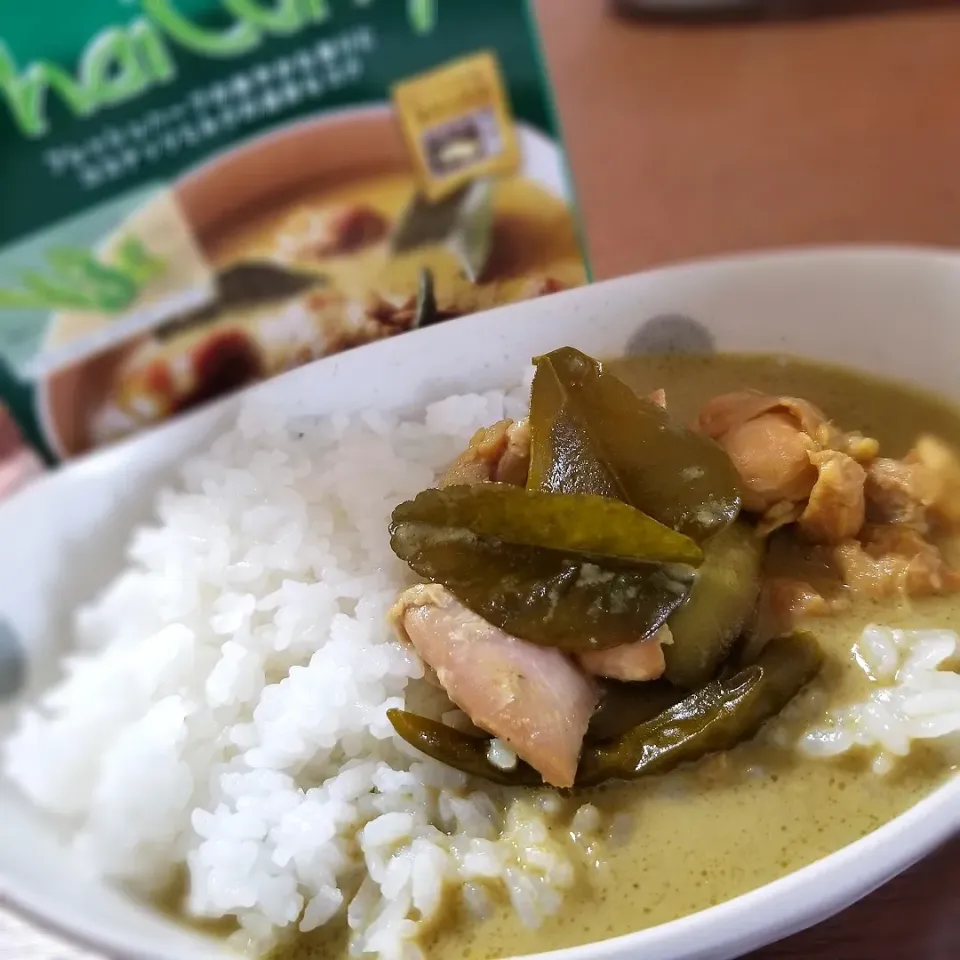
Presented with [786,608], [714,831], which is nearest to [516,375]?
[786,608]

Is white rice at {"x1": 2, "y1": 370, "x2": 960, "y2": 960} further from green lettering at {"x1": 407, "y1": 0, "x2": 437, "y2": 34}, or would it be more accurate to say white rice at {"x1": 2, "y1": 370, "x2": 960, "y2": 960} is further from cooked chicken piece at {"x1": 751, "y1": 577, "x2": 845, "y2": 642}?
green lettering at {"x1": 407, "y1": 0, "x2": 437, "y2": 34}

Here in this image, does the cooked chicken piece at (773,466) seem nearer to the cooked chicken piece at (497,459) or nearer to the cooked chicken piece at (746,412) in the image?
the cooked chicken piece at (746,412)

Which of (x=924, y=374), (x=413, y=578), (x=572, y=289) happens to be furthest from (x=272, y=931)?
(x=924, y=374)

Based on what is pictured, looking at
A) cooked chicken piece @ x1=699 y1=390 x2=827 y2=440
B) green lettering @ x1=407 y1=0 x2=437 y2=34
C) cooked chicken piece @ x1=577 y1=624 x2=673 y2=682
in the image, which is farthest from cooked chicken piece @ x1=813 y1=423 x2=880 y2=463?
green lettering @ x1=407 y1=0 x2=437 y2=34

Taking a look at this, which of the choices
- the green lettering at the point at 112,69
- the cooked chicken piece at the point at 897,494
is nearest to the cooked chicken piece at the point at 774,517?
the cooked chicken piece at the point at 897,494

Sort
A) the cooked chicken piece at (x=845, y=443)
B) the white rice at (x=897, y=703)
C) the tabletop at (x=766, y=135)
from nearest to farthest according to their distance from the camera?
the white rice at (x=897, y=703), the cooked chicken piece at (x=845, y=443), the tabletop at (x=766, y=135)

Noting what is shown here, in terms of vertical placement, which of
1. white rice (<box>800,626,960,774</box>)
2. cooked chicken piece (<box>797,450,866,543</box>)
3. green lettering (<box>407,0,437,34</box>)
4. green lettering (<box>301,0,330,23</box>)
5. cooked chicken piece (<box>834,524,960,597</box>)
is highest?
green lettering (<box>301,0,330,23</box>)

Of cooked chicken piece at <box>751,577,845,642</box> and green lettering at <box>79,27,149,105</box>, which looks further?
cooked chicken piece at <box>751,577,845,642</box>

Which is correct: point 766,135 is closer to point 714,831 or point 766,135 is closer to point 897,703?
point 897,703
